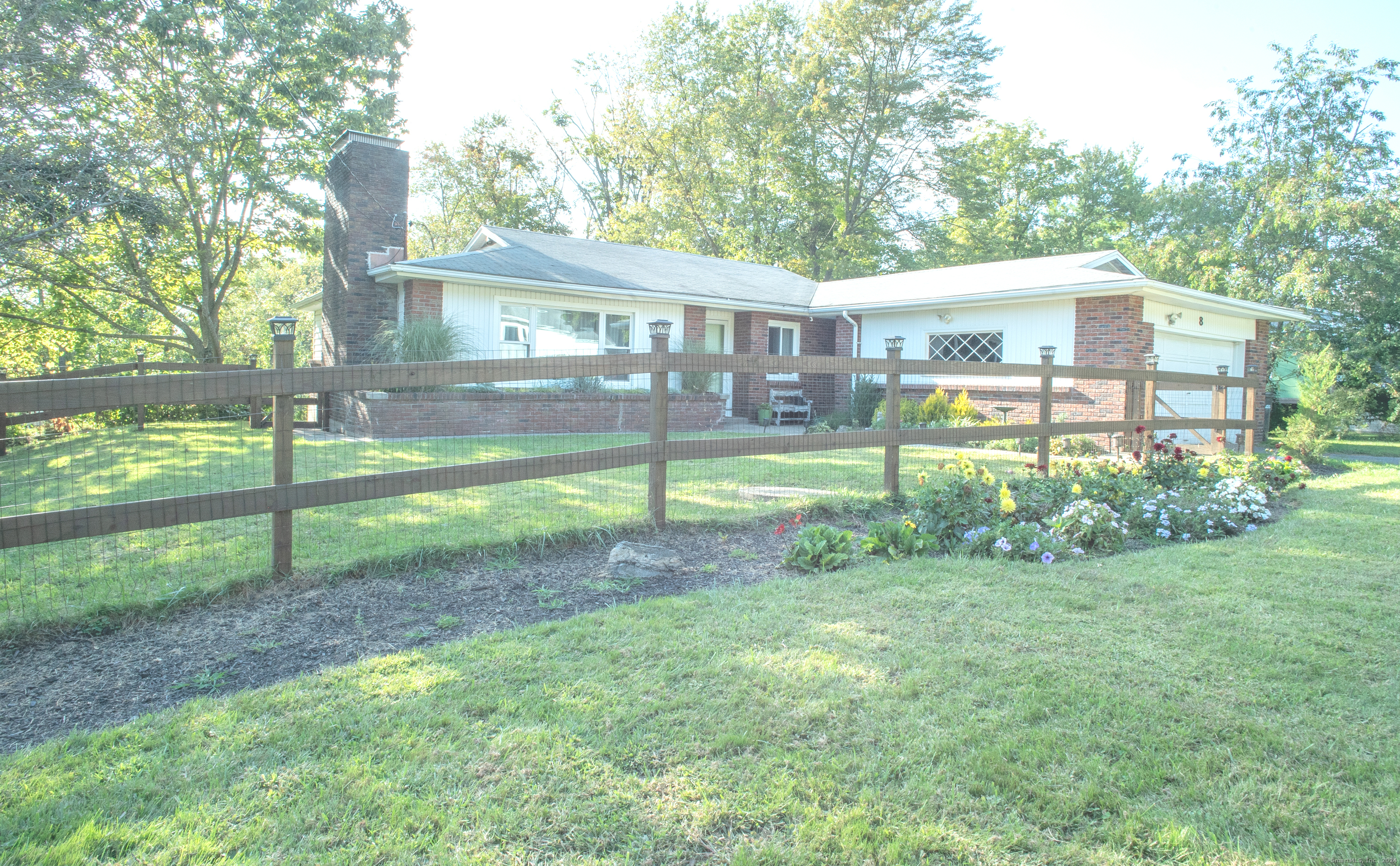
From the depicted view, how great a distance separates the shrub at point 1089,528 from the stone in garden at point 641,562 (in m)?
2.62

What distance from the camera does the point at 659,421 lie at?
500 centimetres

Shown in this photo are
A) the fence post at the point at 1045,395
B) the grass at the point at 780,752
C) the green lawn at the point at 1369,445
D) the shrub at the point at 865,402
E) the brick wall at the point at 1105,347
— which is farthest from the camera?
the shrub at the point at 865,402

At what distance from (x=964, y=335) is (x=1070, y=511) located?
10.9 m

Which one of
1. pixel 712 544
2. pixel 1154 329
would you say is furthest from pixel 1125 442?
pixel 712 544

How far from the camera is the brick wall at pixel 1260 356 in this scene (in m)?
16.3

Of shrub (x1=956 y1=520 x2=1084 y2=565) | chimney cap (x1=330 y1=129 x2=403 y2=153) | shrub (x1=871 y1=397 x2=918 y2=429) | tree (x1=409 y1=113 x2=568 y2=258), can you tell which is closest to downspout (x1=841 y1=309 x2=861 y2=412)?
shrub (x1=871 y1=397 x2=918 y2=429)

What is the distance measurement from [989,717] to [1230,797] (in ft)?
2.19

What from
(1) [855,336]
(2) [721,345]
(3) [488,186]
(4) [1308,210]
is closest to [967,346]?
(1) [855,336]

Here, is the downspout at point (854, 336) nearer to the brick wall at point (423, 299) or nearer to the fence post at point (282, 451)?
the brick wall at point (423, 299)

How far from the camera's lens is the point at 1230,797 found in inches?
82.4

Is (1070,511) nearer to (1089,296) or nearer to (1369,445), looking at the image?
(1089,296)

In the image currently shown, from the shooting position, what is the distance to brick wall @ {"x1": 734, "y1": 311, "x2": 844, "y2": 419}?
54.4ft

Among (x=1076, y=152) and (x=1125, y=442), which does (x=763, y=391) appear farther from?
(x=1076, y=152)

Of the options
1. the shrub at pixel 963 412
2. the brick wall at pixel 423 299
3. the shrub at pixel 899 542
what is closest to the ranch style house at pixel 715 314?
the brick wall at pixel 423 299
